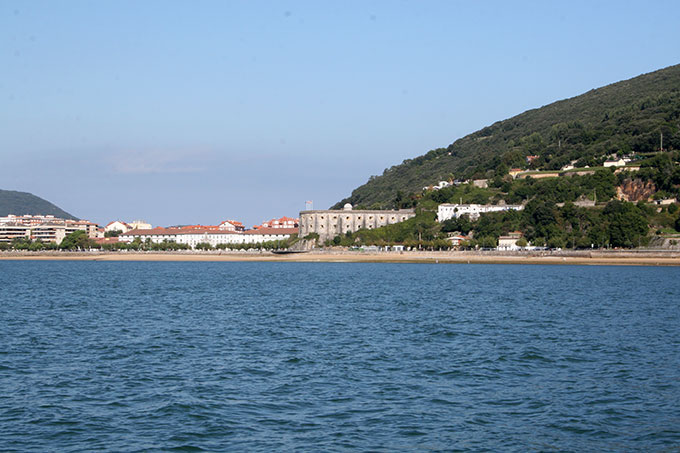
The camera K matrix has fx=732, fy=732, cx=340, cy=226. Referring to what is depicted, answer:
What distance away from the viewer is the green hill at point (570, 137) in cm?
11356

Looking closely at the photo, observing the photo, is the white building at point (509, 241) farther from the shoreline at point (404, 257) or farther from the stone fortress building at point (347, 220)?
the stone fortress building at point (347, 220)

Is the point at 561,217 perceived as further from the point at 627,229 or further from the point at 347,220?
the point at 347,220

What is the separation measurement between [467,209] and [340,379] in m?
94.7

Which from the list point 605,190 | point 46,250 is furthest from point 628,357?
point 46,250

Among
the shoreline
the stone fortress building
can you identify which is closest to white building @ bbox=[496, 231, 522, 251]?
the shoreline

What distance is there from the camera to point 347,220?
116000 mm

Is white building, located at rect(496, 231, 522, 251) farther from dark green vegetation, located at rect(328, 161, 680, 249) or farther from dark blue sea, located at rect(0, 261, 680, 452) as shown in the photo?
dark blue sea, located at rect(0, 261, 680, 452)

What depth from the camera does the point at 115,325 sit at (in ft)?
81.2

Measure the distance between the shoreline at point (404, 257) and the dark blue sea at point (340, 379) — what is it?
158 feet

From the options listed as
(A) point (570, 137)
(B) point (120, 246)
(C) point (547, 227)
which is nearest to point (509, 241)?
(C) point (547, 227)

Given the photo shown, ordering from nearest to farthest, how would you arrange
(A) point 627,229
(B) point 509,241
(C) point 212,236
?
1. (A) point 627,229
2. (B) point 509,241
3. (C) point 212,236

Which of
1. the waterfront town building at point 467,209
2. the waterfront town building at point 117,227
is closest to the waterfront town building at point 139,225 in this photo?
the waterfront town building at point 117,227

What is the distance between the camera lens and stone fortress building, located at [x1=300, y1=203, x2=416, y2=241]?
115 m

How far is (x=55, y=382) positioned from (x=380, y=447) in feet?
25.5
